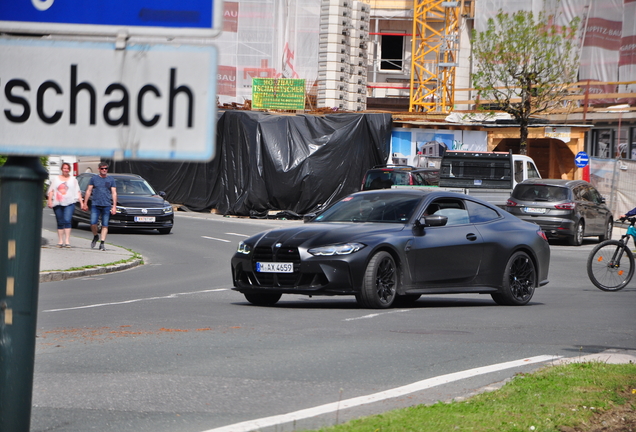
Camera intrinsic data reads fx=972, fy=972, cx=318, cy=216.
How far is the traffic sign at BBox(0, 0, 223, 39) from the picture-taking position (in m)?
2.54

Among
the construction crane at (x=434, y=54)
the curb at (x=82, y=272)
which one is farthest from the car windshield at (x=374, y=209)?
the construction crane at (x=434, y=54)

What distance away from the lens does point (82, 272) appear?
1705 cm

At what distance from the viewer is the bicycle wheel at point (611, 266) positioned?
15500 millimetres

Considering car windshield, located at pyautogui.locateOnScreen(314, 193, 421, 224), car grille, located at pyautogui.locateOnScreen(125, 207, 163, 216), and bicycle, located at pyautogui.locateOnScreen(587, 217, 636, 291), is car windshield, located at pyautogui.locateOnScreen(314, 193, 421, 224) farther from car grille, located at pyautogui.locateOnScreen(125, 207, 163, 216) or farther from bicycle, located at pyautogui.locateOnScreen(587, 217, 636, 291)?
car grille, located at pyautogui.locateOnScreen(125, 207, 163, 216)

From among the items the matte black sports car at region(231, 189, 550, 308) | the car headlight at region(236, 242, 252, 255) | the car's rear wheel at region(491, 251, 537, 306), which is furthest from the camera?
the car's rear wheel at region(491, 251, 537, 306)

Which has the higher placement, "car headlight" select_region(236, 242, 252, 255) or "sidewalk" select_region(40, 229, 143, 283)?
"car headlight" select_region(236, 242, 252, 255)

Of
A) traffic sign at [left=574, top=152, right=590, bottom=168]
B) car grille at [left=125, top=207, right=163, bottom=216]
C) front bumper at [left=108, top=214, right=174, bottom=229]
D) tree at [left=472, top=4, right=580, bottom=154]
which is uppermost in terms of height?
tree at [left=472, top=4, right=580, bottom=154]

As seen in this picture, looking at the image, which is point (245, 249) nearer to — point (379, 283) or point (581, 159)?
point (379, 283)

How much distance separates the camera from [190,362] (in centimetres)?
758

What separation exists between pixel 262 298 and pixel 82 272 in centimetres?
599

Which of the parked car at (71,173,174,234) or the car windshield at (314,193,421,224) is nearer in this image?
the car windshield at (314,193,421,224)

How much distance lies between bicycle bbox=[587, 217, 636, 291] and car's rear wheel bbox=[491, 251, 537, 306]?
9.52 ft

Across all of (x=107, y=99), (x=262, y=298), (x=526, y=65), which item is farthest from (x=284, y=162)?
(x=107, y=99)

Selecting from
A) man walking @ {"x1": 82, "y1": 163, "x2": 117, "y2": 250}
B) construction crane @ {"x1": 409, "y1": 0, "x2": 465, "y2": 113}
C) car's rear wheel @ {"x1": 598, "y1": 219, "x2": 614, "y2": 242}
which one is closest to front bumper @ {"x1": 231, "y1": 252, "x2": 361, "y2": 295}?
man walking @ {"x1": 82, "y1": 163, "x2": 117, "y2": 250}
